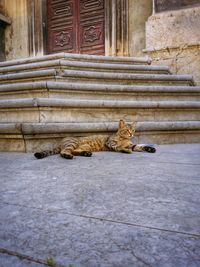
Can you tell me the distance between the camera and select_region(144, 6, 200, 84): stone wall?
5.25 metres

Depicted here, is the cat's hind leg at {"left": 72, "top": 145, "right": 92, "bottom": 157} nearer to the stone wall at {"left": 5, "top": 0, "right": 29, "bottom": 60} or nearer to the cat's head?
the cat's head

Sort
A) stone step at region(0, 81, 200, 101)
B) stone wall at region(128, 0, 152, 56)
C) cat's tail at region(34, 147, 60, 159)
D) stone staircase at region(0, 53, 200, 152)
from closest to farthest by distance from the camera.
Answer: cat's tail at region(34, 147, 60, 159), stone staircase at region(0, 53, 200, 152), stone step at region(0, 81, 200, 101), stone wall at region(128, 0, 152, 56)

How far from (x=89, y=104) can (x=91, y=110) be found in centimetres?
13

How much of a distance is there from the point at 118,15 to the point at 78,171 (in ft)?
18.2

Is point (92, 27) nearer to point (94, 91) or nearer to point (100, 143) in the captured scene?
point (94, 91)

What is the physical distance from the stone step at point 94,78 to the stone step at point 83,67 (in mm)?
364

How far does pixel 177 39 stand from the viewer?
5406 millimetres

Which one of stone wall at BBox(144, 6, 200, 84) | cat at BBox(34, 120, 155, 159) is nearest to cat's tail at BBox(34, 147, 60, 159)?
cat at BBox(34, 120, 155, 159)

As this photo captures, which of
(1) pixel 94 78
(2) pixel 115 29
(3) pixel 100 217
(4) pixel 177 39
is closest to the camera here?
(3) pixel 100 217

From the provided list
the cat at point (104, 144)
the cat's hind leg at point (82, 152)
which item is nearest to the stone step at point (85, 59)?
the cat at point (104, 144)

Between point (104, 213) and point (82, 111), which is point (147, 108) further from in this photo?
point (104, 213)

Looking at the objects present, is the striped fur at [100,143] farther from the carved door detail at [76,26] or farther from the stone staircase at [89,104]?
the carved door detail at [76,26]

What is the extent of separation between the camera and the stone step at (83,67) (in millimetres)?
4277

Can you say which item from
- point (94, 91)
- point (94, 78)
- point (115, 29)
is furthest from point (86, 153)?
point (115, 29)
